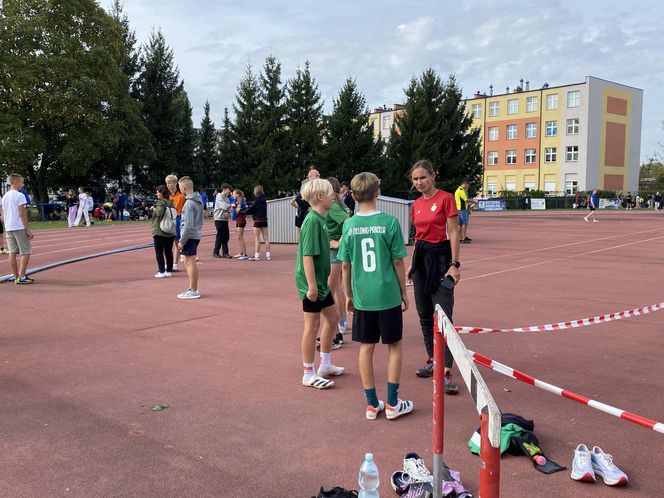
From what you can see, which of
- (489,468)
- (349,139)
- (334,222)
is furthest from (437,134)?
(489,468)

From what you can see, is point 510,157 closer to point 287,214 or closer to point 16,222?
point 287,214

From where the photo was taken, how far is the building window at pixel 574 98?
72.6m

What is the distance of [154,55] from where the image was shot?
1826 inches

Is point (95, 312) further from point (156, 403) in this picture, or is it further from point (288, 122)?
point (288, 122)

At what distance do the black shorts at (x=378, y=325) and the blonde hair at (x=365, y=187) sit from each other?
864mm

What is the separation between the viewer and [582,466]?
348 cm

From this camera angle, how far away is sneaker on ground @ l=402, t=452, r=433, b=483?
3328mm

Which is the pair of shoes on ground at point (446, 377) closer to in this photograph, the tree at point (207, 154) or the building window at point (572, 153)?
the tree at point (207, 154)

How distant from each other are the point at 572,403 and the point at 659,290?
6653mm

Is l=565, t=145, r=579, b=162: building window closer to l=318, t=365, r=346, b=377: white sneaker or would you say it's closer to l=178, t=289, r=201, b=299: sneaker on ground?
l=178, t=289, r=201, b=299: sneaker on ground

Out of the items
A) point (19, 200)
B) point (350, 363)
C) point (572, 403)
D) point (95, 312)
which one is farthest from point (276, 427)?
point (19, 200)

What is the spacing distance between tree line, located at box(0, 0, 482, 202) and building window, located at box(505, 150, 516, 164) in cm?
3021

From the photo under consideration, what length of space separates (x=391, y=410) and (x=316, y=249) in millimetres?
1451

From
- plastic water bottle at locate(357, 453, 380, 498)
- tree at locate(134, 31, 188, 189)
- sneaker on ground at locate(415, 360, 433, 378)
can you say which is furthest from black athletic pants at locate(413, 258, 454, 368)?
tree at locate(134, 31, 188, 189)
